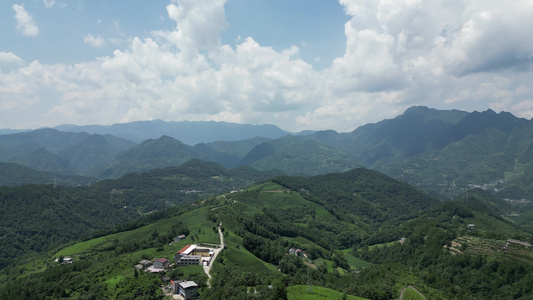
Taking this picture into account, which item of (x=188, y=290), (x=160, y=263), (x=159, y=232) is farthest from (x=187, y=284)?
(x=159, y=232)

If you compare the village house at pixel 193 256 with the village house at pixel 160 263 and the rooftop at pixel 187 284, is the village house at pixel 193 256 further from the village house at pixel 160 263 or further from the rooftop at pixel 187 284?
the rooftop at pixel 187 284

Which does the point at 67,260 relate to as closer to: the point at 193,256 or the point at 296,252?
the point at 193,256

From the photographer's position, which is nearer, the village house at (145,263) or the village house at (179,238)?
the village house at (145,263)

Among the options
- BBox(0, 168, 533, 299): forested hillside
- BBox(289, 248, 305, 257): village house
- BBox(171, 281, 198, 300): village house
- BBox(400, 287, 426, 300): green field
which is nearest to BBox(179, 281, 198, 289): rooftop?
BBox(171, 281, 198, 300): village house

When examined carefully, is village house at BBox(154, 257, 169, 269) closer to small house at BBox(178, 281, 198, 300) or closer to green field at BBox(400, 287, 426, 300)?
small house at BBox(178, 281, 198, 300)

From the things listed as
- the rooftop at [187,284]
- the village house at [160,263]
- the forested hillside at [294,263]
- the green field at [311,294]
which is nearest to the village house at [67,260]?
the forested hillside at [294,263]

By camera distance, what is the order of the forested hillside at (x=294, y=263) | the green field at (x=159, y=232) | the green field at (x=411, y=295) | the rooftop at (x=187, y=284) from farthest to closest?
the green field at (x=159, y=232), the forested hillside at (x=294, y=263), the green field at (x=411, y=295), the rooftop at (x=187, y=284)

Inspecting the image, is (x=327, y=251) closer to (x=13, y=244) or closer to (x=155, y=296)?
(x=155, y=296)

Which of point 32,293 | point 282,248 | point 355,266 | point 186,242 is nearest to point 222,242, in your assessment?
point 186,242

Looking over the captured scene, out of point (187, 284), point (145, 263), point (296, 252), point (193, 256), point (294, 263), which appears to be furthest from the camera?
point (296, 252)

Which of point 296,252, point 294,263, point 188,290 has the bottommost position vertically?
point 296,252

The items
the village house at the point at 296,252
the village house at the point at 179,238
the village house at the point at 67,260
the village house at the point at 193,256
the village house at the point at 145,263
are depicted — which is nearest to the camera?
the village house at the point at 145,263
